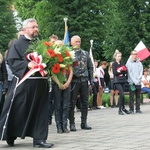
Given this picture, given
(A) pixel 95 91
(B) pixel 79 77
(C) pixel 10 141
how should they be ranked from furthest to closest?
(A) pixel 95 91, (B) pixel 79 77, (C) pixel 10 141

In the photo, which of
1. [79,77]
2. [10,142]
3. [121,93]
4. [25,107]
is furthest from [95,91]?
[25,107]

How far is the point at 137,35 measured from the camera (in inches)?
1631

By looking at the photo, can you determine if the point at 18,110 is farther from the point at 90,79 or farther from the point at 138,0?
the point at 138,0

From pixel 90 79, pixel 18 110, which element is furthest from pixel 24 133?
pixel 90 79

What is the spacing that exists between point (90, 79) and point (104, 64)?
32.5 feet

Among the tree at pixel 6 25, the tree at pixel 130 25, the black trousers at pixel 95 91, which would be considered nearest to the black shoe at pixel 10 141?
the black trousers at pixel 95 91

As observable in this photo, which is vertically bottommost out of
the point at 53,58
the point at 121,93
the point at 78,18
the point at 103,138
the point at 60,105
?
the point at 103,138

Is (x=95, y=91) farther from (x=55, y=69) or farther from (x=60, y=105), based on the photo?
(x=55, y=69)

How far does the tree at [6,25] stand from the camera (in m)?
39.3

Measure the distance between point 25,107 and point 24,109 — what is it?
38mm

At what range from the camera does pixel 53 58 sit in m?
8.86

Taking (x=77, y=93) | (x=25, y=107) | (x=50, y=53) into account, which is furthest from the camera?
(x=77, y=93)

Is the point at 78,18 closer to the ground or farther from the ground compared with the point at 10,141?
farther from the ground

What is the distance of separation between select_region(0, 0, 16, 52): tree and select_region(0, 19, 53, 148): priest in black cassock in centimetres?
3005
